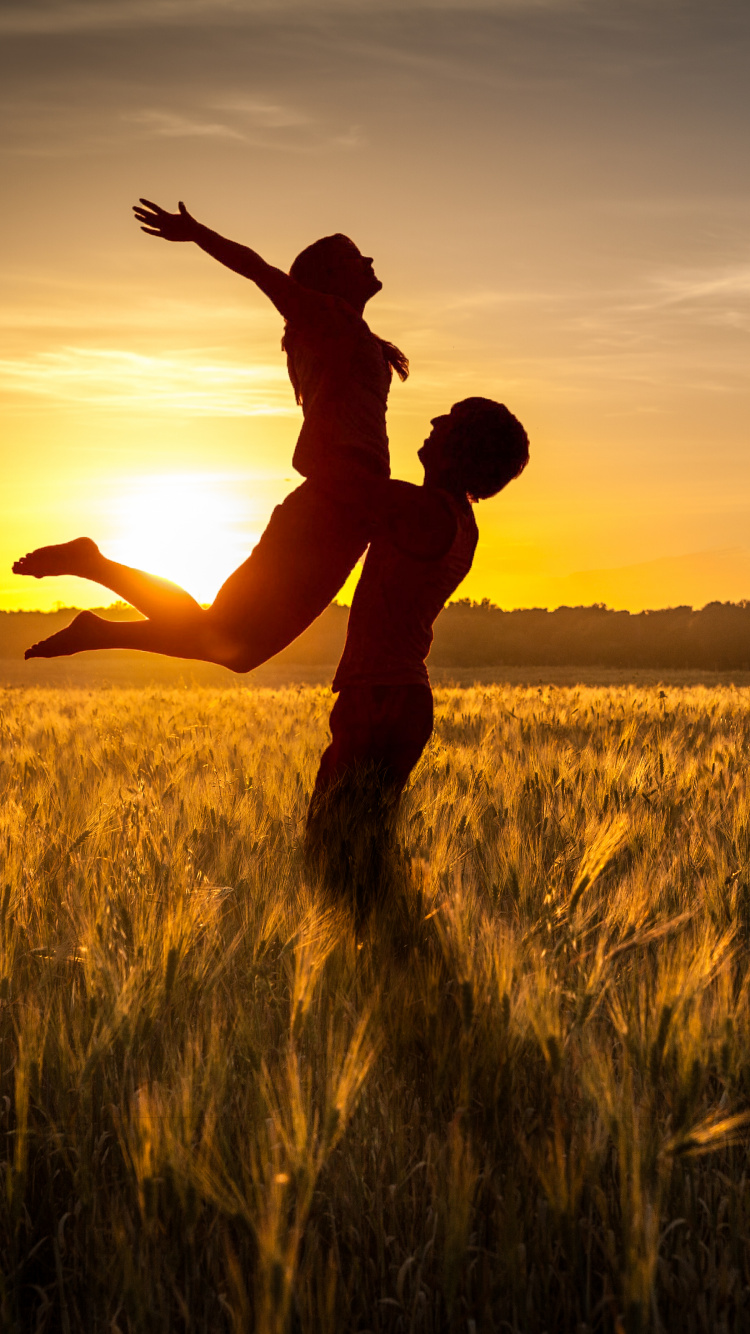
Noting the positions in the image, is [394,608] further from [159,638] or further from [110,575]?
[110,575]

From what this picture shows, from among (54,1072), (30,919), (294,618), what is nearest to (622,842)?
(294,618)

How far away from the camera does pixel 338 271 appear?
3.17 metres

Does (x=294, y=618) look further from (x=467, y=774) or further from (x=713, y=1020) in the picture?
(x=467, y=774)

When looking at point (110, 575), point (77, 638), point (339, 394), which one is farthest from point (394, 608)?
point (77, 638)

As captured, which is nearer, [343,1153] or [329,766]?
[343,1153]

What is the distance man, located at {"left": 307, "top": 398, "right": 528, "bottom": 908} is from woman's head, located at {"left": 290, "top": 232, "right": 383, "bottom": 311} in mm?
451

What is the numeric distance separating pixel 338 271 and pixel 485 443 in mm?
678

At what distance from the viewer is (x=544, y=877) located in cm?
296

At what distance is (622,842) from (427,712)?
29.8 inches

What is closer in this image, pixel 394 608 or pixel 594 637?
pixel 394 608

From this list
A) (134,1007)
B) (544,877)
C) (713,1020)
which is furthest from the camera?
(544,877)

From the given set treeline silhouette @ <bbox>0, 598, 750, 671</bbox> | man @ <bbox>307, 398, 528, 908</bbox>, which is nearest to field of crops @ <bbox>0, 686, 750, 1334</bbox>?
man @ <bbox>307, 398, 528, 908</bbox>

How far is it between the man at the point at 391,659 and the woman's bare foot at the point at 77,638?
2.58ft

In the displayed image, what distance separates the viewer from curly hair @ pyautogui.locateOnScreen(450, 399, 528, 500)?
10.5 feet
